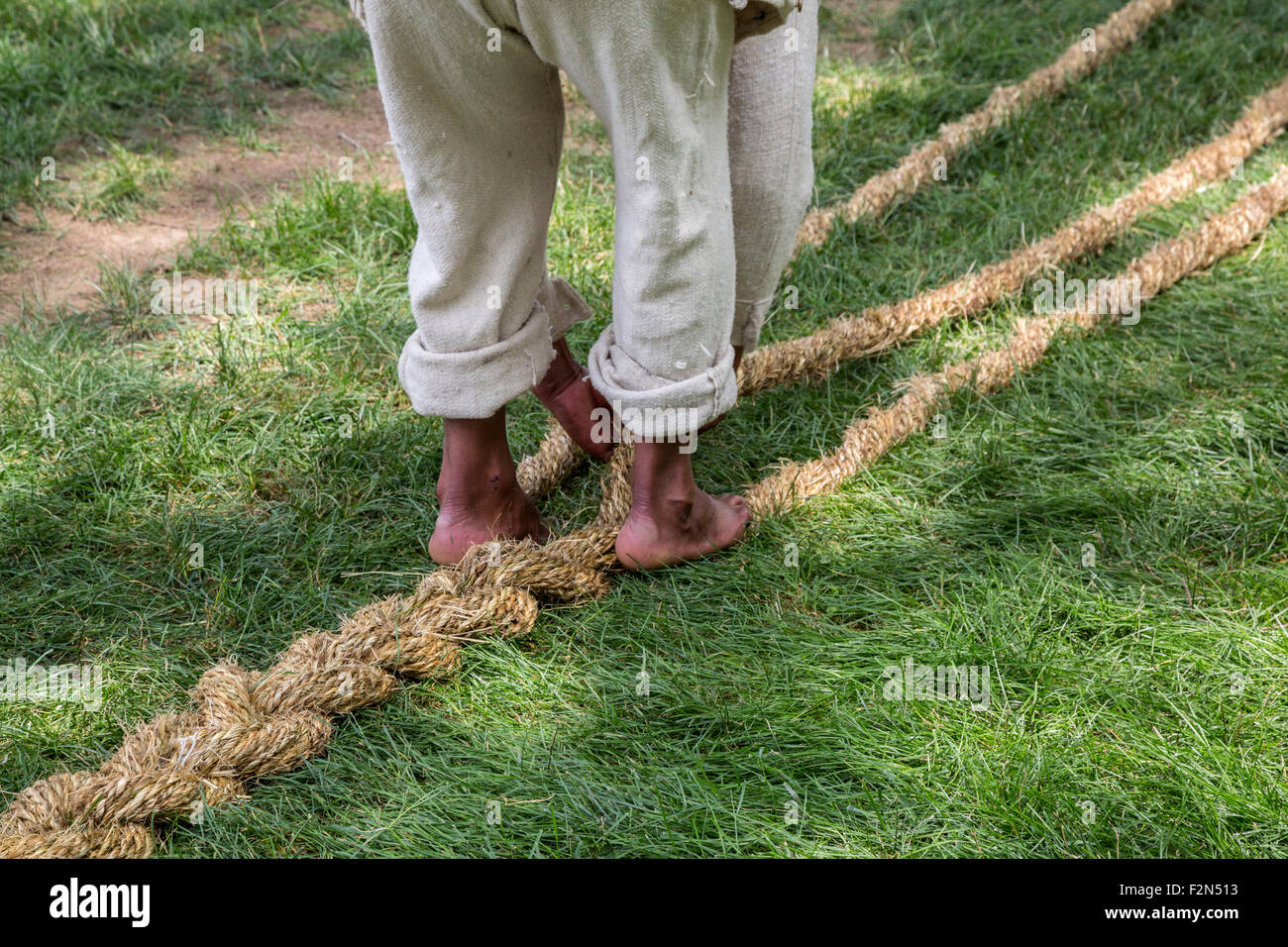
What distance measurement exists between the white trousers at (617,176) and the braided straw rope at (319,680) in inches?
11.1

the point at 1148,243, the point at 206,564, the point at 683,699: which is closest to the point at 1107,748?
the point at 683,699

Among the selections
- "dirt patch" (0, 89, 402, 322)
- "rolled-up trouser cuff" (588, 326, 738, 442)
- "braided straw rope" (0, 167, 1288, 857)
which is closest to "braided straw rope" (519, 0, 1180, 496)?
"braided straw rope" (0, 167, 1288, 857)

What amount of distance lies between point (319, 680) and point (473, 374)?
0.50m

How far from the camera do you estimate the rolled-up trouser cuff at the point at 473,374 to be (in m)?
1.81

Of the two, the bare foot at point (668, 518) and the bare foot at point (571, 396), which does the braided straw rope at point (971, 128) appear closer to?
the bare foot at point (571, 396)

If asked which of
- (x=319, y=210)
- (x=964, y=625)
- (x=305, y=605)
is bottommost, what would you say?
(x=305, y=605)

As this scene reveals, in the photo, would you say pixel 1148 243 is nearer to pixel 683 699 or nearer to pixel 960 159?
pixel 960 159

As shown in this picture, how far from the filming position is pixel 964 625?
1.81 metres

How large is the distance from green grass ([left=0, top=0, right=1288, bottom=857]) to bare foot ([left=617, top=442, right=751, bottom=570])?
0.18ft

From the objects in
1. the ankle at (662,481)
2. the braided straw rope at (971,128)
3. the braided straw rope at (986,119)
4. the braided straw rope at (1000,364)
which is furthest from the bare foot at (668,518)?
the braided straw rope at (986,119)

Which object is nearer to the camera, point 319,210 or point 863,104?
point 319,210

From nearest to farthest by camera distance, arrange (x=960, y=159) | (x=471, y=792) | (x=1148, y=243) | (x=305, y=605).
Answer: (x=471, y=792) → (x=305, y=605) → (x=1148, y=243) → (x=960, y=159)

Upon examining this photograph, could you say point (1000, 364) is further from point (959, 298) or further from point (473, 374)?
point (473, 374)

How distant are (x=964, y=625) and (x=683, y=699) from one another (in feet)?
1.47
